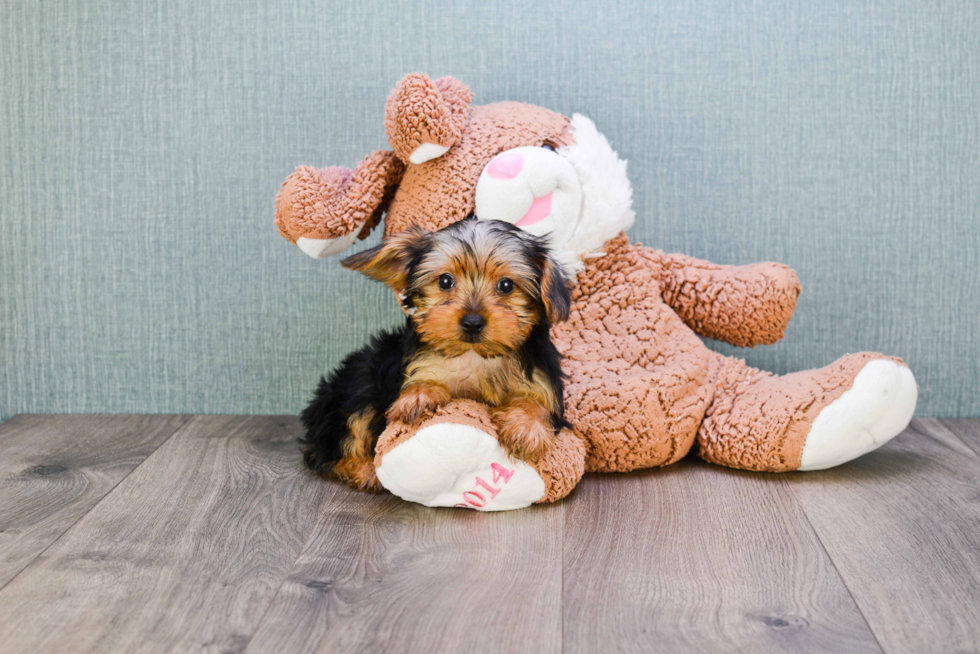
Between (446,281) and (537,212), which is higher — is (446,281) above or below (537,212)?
below

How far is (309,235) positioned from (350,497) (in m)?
0.64

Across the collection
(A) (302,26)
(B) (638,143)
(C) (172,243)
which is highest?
(A) (302,26)

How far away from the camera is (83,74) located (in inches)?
96.4

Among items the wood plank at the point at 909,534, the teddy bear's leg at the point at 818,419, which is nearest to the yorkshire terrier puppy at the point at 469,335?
the teddy bear's leg at the point at 818,419

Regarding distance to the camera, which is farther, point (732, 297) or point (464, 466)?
point (732, 297)

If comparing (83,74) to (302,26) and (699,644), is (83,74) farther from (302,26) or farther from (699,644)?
(699,644)

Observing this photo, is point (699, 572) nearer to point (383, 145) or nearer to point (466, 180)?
point (466, 180)

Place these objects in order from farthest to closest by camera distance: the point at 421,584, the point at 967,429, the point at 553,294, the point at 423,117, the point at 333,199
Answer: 1. the point at 967,429
2. the point at 333,199
3. the point at 423,117
4. the point at 553,294
5. the point at 421,584

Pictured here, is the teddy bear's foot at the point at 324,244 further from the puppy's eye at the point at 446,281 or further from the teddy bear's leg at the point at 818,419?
the teddy bear's leg at the point at 818,419

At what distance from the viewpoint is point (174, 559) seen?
1566mm

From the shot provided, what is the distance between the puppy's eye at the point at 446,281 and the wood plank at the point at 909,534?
2.96 ft

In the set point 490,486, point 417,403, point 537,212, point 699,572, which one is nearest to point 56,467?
point 417,403

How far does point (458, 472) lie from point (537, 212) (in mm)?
649

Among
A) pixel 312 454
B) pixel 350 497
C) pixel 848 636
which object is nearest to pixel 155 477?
pixel 312 454
